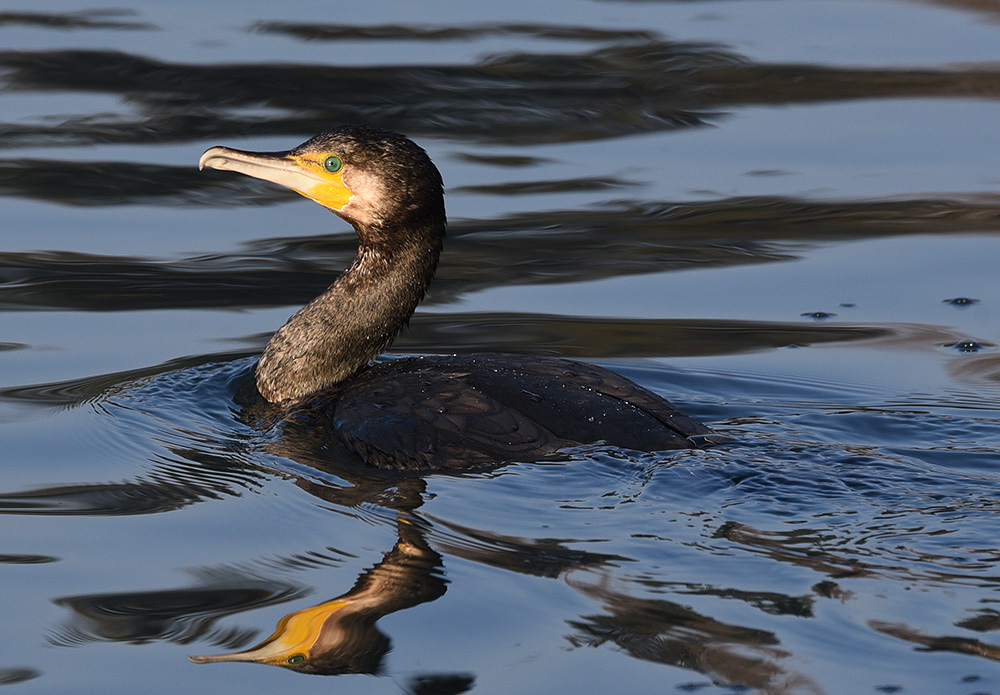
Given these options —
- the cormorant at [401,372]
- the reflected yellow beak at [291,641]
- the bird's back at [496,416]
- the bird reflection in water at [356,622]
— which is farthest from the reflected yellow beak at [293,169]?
the reflected yellow beak at [291,641]

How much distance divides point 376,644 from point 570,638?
0.52 metres

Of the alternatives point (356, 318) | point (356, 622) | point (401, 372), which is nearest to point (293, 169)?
point (356, 318)

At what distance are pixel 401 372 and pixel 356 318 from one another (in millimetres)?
552

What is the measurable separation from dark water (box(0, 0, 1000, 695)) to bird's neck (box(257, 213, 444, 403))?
0.31m

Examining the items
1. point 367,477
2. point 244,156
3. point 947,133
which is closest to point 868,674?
point 367,477

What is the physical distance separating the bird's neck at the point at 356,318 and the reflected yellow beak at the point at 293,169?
0.20 metres

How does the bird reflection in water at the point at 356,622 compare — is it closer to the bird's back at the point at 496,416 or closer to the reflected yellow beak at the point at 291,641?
the reflected yellow beak at the point at 291,641

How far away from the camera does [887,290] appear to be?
7.70m

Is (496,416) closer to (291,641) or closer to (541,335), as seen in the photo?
(291,641)

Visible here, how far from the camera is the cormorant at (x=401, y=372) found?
5.22 metres

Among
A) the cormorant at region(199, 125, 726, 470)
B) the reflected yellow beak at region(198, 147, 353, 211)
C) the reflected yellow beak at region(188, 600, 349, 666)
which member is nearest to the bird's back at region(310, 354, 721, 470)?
the cormorant at region(199, 125, 726, 470)

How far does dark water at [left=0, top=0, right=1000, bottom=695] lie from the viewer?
13.2 ft

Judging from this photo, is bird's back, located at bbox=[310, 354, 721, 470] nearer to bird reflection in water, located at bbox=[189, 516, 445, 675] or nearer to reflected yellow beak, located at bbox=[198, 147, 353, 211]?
bird reflection in water, located at bbox=[189, 516, 445, 675]

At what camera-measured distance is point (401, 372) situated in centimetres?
572
